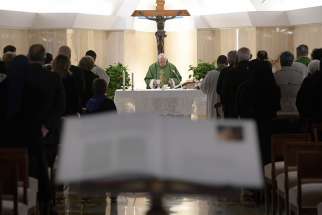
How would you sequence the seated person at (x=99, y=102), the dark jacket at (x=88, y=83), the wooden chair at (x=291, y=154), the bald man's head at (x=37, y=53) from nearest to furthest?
the wooden chair at (x=291, y=154) → the bald man's head at (x=37, y=53) → the seated person at (x=99, y=102) → the dark jacket at (x=88, y=83)

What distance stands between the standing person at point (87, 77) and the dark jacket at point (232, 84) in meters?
1.95

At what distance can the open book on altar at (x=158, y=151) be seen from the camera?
2.64 metres

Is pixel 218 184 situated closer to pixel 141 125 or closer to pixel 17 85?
pixel 141 125

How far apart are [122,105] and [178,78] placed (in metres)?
1.45

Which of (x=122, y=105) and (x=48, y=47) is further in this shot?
(x=48, y=47)

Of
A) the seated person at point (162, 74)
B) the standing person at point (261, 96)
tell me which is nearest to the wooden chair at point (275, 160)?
the standing person at point (261, 96)

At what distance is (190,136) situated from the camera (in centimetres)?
284

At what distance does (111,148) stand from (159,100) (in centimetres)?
1429

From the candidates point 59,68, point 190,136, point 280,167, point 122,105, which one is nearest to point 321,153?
point 280,167

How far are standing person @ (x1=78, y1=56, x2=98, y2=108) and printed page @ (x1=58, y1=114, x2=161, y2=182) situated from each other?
954cm

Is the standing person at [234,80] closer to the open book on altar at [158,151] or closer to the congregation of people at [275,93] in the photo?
the congregation of people at [275,93]

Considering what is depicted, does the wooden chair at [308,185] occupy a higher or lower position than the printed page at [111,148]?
lower

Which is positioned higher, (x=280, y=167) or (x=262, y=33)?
(x=262, y=33)

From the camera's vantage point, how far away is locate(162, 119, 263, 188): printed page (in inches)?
105
